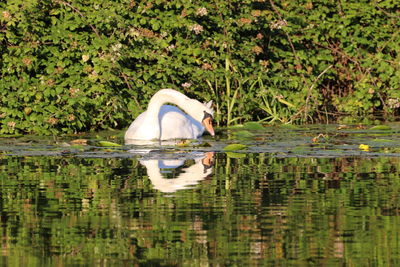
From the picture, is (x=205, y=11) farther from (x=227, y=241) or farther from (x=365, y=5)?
(x=227, y=241)

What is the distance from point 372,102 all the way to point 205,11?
4.64 meters

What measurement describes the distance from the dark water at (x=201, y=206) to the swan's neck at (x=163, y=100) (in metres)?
1.85

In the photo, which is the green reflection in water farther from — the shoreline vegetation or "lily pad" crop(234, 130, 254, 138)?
the shoreline vegetation

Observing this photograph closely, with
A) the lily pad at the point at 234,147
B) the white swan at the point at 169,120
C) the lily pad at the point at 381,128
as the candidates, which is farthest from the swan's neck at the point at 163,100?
the lily pad at the point at 381,128

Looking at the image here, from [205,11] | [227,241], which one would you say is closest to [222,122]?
[205,11]

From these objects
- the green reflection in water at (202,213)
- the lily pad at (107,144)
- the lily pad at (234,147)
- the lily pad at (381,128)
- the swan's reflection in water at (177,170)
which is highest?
the lily pad at (381,128)

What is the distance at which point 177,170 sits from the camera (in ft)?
38.7

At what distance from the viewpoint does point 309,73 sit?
2036 centimetres

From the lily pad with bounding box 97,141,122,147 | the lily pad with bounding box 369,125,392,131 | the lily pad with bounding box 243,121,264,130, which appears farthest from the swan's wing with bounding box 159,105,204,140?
the lily pad with bounding box 369,125,392,131

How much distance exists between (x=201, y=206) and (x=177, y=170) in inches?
112

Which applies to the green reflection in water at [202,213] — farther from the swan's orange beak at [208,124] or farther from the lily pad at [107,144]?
the swan's orange beak at [208,124]

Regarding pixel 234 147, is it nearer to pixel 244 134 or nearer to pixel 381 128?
pixel 244 134

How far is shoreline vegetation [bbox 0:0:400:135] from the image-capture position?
1764 centimetres

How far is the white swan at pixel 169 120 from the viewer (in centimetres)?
1600
